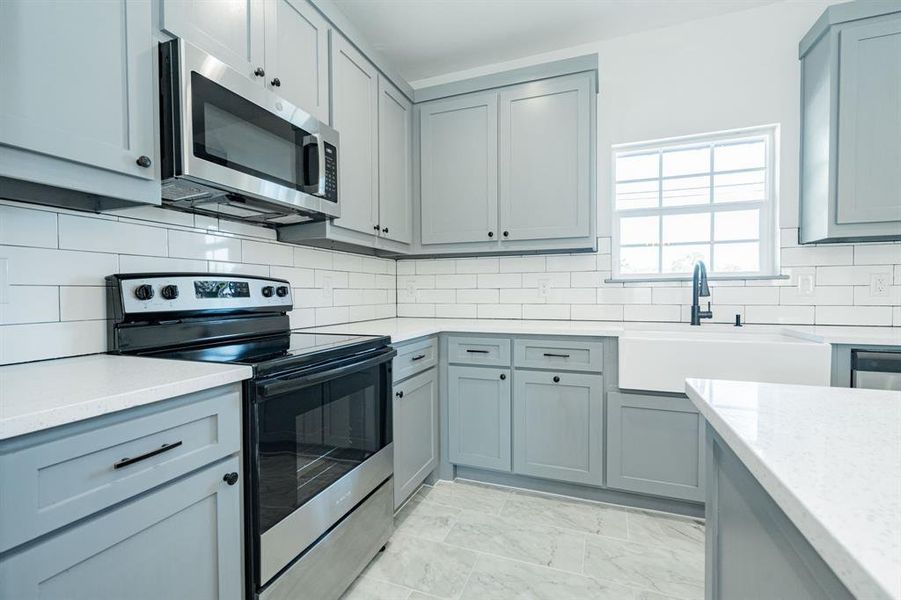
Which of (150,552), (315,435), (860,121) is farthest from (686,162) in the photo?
(150,552)

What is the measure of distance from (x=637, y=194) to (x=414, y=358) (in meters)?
1.85

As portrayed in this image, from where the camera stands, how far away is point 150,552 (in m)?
0.90

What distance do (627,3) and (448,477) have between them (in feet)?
9.80

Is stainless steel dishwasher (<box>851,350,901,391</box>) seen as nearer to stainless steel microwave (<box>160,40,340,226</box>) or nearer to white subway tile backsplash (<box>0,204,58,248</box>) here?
stainless steel microwave (<box>160,40,340,226</box>)

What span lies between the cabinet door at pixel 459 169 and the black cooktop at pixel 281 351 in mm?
1162

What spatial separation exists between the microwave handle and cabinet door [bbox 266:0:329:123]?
6.3 inches

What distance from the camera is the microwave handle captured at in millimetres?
1762

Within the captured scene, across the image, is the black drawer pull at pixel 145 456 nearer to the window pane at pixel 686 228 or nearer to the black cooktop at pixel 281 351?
the black cooktop at pixel 281 351

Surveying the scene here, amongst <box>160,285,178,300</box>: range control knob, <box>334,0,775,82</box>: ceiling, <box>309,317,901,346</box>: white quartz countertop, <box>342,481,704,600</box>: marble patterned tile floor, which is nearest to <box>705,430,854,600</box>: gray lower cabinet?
<box>342,481,704,600</box>: marble patterned tile floor

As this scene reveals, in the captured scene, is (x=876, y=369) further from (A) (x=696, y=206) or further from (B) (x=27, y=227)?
(B) (x=27, y=227)

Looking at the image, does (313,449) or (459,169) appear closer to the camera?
(313,449)

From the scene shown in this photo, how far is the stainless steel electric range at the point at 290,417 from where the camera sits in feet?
3.85

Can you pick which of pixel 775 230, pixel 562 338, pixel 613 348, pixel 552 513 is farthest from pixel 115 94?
pixel 775 230

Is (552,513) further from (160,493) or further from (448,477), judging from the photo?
(160,493)
